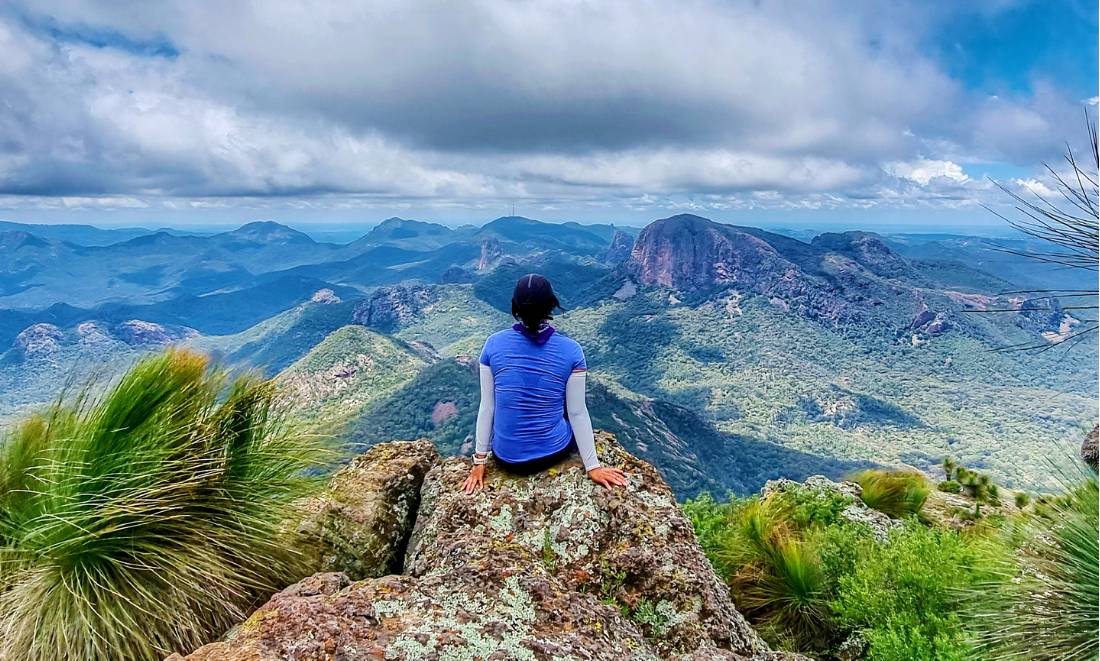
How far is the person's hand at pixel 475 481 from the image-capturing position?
13.7 feet

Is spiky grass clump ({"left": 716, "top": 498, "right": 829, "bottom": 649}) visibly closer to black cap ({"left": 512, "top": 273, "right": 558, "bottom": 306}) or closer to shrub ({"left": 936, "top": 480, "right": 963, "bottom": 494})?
black cap ({"left": 512, "top": 273, "right": 558, "bottom": 306})

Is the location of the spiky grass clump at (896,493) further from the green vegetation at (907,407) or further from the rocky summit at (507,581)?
the green vegetation at (907,407)

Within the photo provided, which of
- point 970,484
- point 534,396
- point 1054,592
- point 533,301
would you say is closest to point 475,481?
point 534,396

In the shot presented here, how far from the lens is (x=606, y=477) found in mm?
4082

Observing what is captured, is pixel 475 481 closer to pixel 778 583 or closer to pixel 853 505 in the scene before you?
pixel 778 583

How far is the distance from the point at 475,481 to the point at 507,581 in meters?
1.25

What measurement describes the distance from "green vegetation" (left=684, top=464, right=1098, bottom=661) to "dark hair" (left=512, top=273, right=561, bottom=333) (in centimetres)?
316

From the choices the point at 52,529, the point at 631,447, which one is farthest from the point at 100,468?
the point at 631,447

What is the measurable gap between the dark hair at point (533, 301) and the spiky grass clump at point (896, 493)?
286 inches

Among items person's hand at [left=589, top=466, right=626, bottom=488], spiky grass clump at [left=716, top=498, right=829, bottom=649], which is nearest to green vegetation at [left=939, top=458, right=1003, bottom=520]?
spiky grass clump at [left=716, top=498, right=829, bottom=649]

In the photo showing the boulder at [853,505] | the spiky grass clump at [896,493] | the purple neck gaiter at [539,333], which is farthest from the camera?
the spiky grass clump at [896,493]

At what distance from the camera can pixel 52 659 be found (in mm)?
2904

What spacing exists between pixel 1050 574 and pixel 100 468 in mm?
5415

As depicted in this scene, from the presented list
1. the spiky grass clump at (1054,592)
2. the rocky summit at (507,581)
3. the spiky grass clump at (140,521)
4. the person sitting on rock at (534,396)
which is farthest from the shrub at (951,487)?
the spiky grass clump at (140,521)
